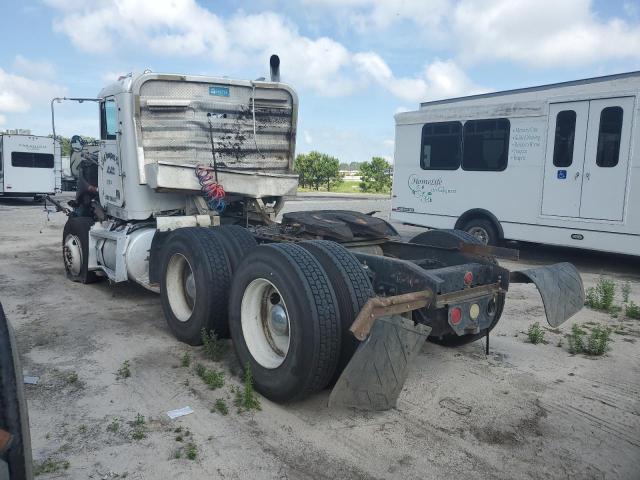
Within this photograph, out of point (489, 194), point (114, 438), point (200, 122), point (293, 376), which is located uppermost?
point (200, 122)

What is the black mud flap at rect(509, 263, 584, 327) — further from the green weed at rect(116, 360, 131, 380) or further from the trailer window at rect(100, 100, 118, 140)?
the trailer window at rect(100, 100, 118, 140)

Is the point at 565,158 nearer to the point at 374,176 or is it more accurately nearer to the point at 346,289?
the point at 346,289

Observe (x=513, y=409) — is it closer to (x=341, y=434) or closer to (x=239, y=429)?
(x=341, y=434)

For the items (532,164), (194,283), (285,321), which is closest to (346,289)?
(285,321)

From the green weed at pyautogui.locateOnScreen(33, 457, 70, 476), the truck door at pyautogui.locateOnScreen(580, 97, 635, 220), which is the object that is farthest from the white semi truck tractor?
the truck door at pyautogui.locateOnScreen(580, 97, 635, 220)

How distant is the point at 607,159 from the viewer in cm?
895

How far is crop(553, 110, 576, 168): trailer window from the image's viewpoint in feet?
30.7

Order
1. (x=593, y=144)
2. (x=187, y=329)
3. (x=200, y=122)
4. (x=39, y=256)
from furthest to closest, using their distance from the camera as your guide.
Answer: (x=39, y=256) < (x=593, y=144) < (x=200, y=122) < (x=187, y=329)

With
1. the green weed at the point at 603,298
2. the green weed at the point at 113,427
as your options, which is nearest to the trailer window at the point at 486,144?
the green weed at the point at 603,298

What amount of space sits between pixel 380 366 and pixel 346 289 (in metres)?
0.66

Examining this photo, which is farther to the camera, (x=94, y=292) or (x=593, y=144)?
(x=593, y=144)

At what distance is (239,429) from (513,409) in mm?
1999

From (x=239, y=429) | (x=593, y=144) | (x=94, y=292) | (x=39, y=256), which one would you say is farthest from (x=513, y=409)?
(x=39, y=256)

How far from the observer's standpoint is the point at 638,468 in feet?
10.7
